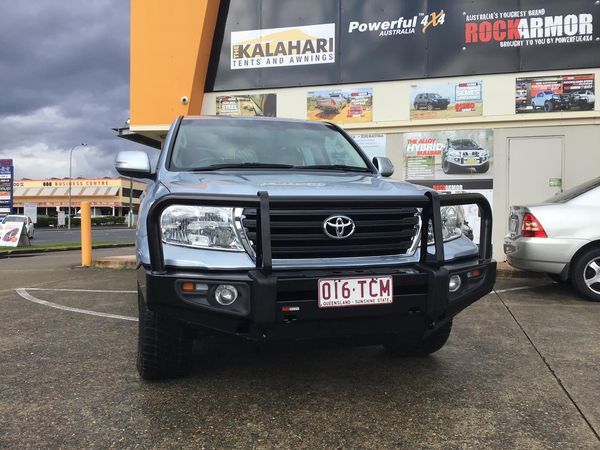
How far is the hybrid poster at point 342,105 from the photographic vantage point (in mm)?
9289

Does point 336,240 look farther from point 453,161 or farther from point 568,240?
point 453,161

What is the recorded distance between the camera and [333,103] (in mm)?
9461

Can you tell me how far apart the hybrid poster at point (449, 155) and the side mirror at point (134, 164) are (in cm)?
618

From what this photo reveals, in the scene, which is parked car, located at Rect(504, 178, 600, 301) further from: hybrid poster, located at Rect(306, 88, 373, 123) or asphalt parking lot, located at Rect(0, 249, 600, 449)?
hybrid poster, located at Rect(306, 88, 373, 123)

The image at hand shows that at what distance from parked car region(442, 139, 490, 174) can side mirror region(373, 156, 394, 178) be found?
519 cm

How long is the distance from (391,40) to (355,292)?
7838 mm

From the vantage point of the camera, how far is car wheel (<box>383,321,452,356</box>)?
11.2 ft

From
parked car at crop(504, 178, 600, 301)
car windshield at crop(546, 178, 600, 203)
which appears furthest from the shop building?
parked car at crop(504, 178, 600, 301)

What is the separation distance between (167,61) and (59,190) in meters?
65.6

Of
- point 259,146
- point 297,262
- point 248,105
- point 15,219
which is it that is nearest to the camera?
point 297,262

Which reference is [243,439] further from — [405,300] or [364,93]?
[364,93]

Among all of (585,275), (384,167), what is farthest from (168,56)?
(585,275)

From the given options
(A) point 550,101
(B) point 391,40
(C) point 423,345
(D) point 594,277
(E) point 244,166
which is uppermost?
(B) point 391,40

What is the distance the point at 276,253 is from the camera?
251cm
